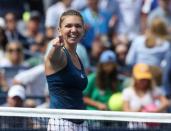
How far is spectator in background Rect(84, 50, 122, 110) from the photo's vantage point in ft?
31.8

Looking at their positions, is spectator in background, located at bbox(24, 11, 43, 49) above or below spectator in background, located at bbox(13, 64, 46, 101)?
above

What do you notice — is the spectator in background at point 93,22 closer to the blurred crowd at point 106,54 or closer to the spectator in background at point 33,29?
the blurred crowd at point 106,54

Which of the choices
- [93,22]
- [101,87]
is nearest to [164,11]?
[93,22]

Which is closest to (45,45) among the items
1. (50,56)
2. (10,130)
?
(10,130)

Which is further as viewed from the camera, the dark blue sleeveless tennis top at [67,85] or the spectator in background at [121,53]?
the spectator in background at [121,53]

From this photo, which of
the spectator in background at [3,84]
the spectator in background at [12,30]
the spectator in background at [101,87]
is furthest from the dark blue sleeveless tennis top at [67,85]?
the spectator in background at [12,30]

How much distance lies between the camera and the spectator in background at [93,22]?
11.5 m

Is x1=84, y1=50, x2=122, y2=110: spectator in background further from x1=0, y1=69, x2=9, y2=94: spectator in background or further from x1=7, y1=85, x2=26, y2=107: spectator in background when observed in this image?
x1=0, y1=69, x2=9, y2=94: spectator in background

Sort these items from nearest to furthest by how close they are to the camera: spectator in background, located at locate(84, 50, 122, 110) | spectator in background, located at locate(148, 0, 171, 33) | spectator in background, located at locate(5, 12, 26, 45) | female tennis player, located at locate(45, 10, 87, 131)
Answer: female tennis player, located at locate(45, 10, 87, 131), spectator in background, located at locate(84, 50, 122, 110), spectator in background, located at locate(148, 0, 171, 33), spectator in background, located at locate(5, 12, 26, 45)

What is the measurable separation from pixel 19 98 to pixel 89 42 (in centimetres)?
269

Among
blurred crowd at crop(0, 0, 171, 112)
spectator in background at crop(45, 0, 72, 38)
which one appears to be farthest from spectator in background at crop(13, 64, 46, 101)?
spectator in background at crop(45, 0, 72, 38)

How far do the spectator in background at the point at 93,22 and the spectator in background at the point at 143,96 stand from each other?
6.85 ft

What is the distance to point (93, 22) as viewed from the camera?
1168 centimetres

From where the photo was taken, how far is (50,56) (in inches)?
229
